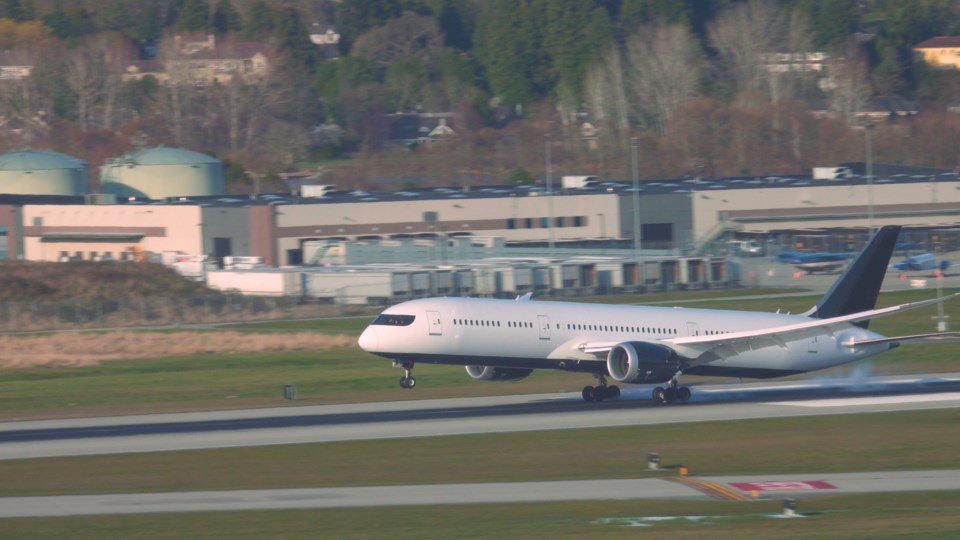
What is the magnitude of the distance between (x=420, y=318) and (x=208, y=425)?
29.7 ft

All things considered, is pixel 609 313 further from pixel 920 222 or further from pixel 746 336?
pixel 920 222

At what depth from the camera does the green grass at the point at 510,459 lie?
43562mm

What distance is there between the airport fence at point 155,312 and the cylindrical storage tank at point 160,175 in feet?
187

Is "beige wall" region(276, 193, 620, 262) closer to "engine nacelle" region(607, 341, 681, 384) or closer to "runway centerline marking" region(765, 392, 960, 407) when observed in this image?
"engine nacelle" region(607, 341, 681, 384)

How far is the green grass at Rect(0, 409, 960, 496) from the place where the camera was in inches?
1715

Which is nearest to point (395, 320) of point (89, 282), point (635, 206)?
point (89, 282)

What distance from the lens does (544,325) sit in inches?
2311

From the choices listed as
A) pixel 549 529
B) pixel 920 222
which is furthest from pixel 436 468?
pixel 920 222

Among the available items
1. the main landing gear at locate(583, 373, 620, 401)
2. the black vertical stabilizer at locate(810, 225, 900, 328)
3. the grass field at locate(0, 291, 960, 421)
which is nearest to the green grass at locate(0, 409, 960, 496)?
the main landing gear at locate(583, 373, 620, 401)

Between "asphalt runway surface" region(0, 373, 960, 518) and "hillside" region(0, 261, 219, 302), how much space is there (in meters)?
61.1

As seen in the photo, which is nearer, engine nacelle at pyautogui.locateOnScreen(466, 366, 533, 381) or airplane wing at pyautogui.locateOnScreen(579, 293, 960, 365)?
airplane wing at pyautogui.locateOnScreen(579, 293, 960, 365)

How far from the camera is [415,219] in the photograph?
143m

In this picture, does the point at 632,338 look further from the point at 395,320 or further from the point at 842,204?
the point at 842,204

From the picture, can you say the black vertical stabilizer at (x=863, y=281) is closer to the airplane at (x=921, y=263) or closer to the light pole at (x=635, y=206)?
the light pole at (x=635, y=206)
